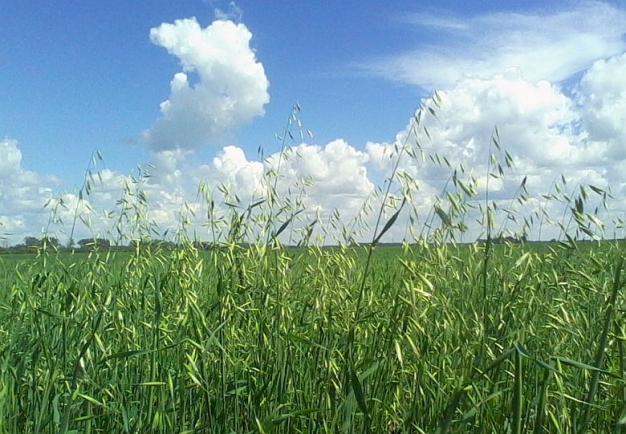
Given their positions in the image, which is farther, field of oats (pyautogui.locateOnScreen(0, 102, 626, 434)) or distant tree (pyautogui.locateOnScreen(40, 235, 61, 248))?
distant tree (pyautogui.locateOnScreen(40, 235, 61, 248))

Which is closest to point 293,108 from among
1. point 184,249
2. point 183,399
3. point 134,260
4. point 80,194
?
point 184,249

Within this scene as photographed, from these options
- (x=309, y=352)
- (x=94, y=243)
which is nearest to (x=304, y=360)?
(x=309, y=352)

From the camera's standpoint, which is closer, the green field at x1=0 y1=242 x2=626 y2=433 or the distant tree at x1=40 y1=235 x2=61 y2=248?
the green field at x1=0 y1=242 x2=626 y2=433

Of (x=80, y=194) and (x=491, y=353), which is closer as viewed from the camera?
(x=491, y=353)

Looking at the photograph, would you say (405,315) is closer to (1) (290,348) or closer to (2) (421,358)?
(2) (421,358)

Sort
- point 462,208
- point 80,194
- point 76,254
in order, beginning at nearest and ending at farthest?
point 462,208
point 80,194
point 76,254

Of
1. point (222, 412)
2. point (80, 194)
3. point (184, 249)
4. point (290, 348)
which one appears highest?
point (80, 194)

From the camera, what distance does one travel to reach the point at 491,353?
2.27 metres

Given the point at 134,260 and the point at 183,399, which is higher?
the point at 134,260

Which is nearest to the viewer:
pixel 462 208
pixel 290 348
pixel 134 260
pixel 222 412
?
pixel 222 412

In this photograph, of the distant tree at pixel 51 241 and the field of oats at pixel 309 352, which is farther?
the distant tree at pixel 51 241

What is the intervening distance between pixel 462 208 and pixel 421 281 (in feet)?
2.61

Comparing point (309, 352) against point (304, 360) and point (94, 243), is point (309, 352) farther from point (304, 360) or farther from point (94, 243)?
point (94, 243)

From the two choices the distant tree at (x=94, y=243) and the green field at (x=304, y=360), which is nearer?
the green field at (x=304, y=360)
